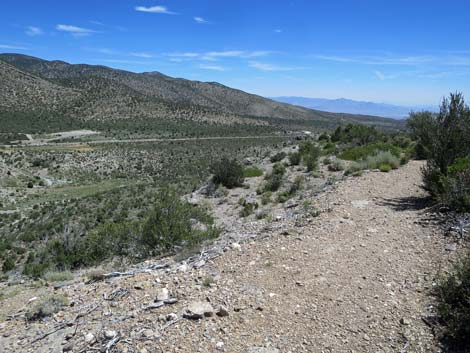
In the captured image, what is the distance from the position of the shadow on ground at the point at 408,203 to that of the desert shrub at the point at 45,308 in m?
8.36

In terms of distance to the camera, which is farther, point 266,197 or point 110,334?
point 266,197

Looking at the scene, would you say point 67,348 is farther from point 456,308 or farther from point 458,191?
point 458,191

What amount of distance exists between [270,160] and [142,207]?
9532 millimetres

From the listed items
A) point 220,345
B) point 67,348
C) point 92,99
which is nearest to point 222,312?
point 220,345

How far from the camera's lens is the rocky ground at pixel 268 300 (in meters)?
5.13

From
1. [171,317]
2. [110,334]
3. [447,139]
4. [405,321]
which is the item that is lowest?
[110,334]

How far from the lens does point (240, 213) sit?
15156mm

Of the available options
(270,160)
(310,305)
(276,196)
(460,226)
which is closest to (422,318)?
(310,305)

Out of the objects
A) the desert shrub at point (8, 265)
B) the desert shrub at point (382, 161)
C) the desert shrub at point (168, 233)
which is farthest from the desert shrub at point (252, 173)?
the desert shrub at point (8, 265)

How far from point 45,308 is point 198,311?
9.39 feet

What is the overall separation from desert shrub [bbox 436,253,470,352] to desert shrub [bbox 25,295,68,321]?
6000 mm

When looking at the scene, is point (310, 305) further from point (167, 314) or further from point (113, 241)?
point (113, 241)

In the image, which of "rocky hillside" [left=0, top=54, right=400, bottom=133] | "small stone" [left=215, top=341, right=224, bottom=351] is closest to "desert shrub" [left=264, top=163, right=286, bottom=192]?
"small stone" [left=215, top=341, right=224, bottom=351]

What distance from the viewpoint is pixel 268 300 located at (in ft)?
19.7
